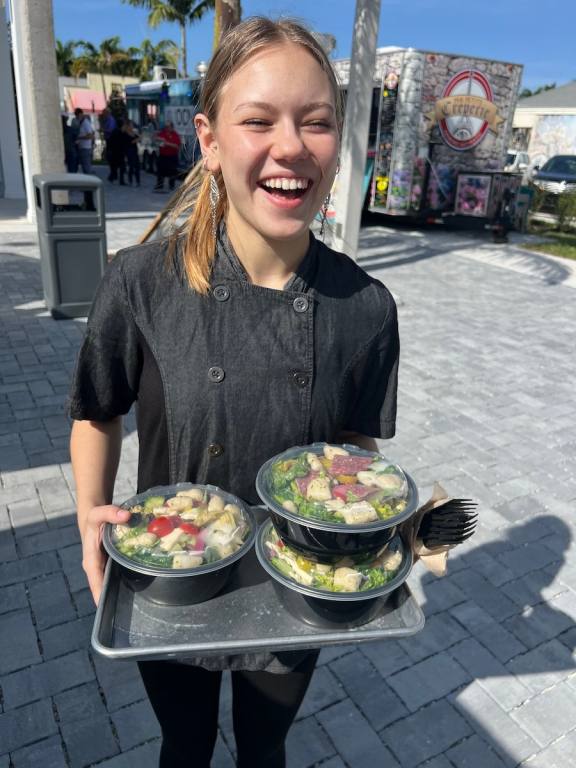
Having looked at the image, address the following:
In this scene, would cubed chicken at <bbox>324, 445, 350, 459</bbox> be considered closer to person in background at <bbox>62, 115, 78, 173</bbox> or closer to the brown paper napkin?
the brown paper napkin

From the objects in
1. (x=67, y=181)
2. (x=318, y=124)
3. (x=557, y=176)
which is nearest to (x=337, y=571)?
(x=318, y=124)

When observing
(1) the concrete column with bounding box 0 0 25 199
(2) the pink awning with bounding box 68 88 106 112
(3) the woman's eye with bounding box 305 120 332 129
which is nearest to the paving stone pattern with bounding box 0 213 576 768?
(3) the woman's eye with bounding box 305 120 332 129

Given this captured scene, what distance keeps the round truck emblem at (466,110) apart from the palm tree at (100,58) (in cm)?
5107

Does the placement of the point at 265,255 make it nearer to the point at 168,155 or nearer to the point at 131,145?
the point at 168,155

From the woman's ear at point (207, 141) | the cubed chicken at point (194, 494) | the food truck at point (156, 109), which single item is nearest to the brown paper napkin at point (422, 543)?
the cubed chicken at point (194, 494)

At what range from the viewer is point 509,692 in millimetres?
2787

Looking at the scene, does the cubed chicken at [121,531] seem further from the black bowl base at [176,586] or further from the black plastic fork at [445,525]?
the black plastic fork at [445,525]

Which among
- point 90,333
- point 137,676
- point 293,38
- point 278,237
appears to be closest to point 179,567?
point 90,333

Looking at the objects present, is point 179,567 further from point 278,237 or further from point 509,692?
point 509,692

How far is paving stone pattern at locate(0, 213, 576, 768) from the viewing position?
2.49 meters

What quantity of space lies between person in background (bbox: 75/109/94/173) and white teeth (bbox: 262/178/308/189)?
59.1ft

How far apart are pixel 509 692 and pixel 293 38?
111 inches

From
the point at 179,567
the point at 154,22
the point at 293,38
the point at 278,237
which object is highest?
the point at 154,22

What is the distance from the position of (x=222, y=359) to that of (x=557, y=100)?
147 ft
